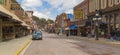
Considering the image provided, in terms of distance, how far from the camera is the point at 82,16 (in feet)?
273

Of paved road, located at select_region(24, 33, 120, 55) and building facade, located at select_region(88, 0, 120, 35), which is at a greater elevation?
building facade, located at select_region(88, 0, 120, 35)

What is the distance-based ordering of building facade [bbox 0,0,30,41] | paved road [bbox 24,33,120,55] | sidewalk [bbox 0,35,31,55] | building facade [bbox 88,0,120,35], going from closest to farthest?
paved road [bbox 24,33,120,55]
sidewalk [bbox 0,35,31,55]
building facade [bbox 0,0,30,41]
building facade [bbox 88,0,120,35]

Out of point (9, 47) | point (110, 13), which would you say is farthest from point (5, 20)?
point (110, 13)

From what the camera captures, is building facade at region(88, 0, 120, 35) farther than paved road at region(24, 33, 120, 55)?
Yes

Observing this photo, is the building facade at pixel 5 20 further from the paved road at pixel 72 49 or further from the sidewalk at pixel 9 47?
the paved road at pixel 72 49

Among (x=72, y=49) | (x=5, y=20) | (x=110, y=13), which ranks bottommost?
(x=72, y=49)

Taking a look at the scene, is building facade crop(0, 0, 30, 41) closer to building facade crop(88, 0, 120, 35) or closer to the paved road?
the paved road

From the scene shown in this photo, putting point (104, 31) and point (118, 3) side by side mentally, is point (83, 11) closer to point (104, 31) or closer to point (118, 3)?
point (104, 31)

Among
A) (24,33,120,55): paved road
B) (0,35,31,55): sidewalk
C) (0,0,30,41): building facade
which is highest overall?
(0,0,30,41): building facade

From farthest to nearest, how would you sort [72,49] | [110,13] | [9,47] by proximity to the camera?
[110,13] < [9,47] < [72,49]

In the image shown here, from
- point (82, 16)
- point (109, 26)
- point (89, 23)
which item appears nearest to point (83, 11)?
point (82, 16)

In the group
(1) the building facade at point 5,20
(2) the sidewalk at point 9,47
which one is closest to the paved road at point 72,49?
(2) the sidewalk at point 9,47

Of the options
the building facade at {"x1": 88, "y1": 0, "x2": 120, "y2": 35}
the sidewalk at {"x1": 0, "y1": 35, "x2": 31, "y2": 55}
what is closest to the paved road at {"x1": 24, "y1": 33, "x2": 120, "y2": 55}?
the sidewalk at {"x1": 0, "y1": 35, "x2": 31, "y2": 55}

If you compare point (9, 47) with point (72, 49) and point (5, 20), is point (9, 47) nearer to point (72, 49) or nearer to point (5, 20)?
point (72, 49)
